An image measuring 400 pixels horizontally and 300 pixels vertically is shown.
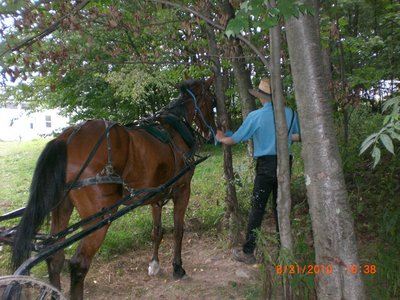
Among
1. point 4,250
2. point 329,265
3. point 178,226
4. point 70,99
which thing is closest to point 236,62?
point 178,226

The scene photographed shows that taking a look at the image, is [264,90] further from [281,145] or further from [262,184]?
[281,145]

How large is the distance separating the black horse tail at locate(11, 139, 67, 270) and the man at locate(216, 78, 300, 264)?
168 centimetres

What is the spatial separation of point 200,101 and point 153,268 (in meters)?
2.11

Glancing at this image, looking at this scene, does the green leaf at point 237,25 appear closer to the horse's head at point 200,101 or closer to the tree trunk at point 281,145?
the tree trunk at point 281,145

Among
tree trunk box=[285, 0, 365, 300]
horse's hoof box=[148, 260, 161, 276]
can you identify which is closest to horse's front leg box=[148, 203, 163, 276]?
horse's hoof box=[148, 260, 161, 276]

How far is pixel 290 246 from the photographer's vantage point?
282cm

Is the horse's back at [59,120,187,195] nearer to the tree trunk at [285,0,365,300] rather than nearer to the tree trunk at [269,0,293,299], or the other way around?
the tree trunk at [269,0,293,299]

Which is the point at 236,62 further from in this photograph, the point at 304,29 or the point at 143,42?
the point at 143,42

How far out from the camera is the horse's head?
15.1 feet

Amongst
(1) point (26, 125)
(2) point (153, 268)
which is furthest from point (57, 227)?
(1) point (26, 125)

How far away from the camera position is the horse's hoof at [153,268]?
432 cm

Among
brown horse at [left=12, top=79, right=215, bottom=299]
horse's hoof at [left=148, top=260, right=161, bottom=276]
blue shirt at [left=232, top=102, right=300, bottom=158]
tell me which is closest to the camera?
brown horse at [left=12, top=79, right=215, bottom=299]

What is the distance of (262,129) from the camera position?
3.79 m

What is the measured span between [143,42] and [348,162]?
4.18 metres
